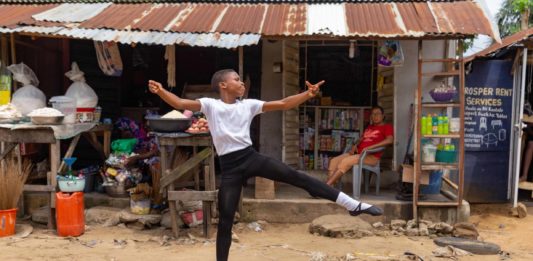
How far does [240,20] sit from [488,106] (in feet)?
13.6

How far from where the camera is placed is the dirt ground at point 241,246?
4.69 m

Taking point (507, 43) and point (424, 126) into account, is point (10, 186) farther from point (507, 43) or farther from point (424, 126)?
point (507, 43)

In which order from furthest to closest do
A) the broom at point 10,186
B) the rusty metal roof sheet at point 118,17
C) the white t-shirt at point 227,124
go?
the rusty metal roof sheet at point 118,17 → the broom at point 10,186 → the white t-shirt at point 227,124

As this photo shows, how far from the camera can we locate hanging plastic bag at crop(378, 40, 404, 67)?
5.91 meters

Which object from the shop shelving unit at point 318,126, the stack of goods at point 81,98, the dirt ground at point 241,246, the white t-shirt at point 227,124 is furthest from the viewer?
the shop shelving unit at point 318,126

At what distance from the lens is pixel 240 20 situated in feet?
20.4

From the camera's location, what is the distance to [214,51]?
Answer: 784 centimetres

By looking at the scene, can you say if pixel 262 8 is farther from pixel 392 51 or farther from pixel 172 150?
pixel 172 150

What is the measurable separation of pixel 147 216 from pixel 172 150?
943mm

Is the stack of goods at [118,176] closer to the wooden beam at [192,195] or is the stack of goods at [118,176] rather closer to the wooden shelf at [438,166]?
the wooden beam at [192,195]

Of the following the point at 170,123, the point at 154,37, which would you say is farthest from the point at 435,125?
the point at 154,37

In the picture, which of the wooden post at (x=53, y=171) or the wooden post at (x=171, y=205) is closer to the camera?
the wooden post at (x=171, y=205)

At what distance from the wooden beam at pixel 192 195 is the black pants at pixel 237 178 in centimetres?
158

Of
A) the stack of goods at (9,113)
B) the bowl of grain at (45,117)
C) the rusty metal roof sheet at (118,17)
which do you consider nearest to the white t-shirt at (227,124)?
the bowl of grain at (45,117)
